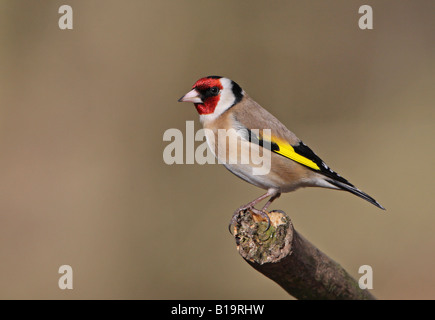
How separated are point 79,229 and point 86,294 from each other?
835 millimetres

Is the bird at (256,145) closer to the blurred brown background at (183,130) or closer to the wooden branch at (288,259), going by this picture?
the wooden branch at (288,259)

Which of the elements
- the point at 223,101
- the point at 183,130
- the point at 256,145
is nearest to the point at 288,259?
the point at 256,145

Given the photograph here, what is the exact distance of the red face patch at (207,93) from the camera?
3.35 m

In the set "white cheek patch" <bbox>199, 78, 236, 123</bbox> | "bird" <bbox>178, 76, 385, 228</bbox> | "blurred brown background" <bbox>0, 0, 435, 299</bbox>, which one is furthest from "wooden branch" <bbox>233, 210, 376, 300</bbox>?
"blurred brown background" <bbox>0, 0, 435, 299</bbox>

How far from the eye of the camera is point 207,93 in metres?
3.37

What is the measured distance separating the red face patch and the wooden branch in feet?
3.72

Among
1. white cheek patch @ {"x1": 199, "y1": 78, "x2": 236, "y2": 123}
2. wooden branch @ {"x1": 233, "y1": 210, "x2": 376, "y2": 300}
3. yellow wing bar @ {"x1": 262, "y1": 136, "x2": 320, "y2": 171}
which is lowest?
wooden branch @ {"x1": 233, "y1": 210, "x2": 376, "y2": 300}

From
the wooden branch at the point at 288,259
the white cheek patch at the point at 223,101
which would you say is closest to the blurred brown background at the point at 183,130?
the white cheek patch at the point at 223,101

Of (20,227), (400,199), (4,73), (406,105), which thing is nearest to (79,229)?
(20,227)

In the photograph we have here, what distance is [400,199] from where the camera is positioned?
6480 mm

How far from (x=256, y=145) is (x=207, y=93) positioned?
51cm

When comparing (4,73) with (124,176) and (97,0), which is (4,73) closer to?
(97,0)

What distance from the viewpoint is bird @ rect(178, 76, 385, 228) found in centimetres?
315

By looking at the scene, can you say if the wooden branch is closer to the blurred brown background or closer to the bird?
the bird
